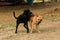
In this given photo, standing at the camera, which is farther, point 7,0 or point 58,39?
point 7,0

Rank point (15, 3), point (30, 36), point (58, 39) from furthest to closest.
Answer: point (15, 3) → point (30, 36) → point (58, 39)

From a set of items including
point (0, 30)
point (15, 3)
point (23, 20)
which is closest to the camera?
point (23, 20)

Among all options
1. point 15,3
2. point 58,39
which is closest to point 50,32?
point 58,39

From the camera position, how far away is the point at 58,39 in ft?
28.6

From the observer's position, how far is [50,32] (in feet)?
33.1

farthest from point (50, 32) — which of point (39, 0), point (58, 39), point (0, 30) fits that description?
point (39, 0)

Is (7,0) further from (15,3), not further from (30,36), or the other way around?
(30,36)

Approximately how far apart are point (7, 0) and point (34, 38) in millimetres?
16981

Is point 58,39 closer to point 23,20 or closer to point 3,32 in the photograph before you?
point 23,20

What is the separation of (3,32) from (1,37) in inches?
→ 40.6

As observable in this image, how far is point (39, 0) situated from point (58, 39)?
23.6 metres

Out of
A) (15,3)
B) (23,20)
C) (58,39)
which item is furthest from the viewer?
(15,3)

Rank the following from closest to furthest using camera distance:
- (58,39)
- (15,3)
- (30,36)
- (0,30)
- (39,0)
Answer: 1. (58,39)
2. (30,36)
3. (0,30)
4. (15,3)
5. (39,0)

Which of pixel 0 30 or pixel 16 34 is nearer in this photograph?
pixel 16 34
